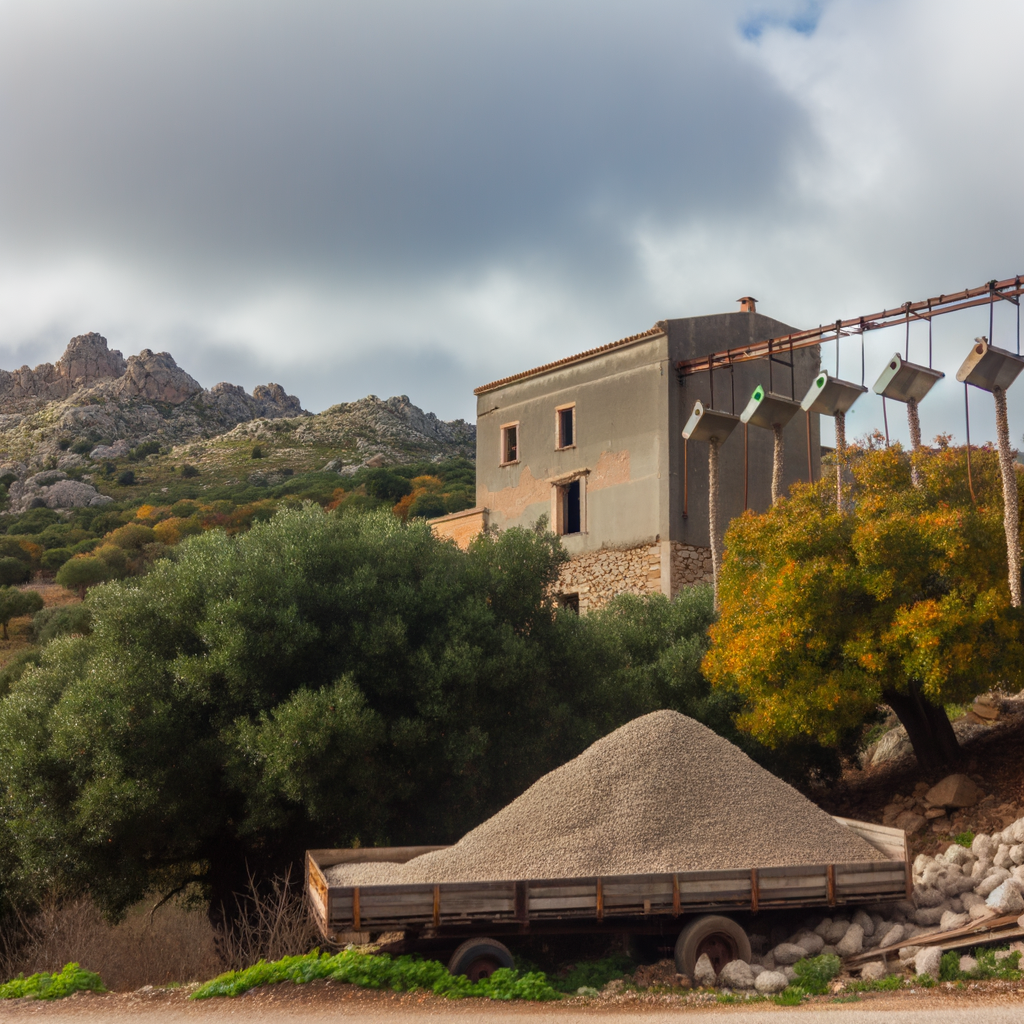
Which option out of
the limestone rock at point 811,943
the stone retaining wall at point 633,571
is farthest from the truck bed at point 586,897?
the stone retaining wall at point 633,571

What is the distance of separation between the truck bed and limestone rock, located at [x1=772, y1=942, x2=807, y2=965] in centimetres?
49

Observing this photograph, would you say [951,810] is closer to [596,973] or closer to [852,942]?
[852,942]

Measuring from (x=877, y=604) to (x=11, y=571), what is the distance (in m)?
54.8

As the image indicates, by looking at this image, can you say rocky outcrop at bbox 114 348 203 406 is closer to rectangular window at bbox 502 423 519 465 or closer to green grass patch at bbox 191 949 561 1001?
rectangular window at bbox 502 423 519 465

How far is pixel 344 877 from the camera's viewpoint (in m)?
10.4

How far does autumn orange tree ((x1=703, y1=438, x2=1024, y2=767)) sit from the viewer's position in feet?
45.0

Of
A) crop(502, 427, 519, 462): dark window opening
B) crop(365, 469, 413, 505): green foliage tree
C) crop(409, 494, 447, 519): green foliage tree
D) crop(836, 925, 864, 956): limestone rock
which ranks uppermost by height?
crop(365, 469, 413, 505): green foliage tree

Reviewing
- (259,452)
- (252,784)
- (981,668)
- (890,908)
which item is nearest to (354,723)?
(252,784)

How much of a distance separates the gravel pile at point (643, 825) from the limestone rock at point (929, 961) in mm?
1391

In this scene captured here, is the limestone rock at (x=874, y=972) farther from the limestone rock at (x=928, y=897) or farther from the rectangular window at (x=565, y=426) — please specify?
the rectangular window at (x=565, y=426)

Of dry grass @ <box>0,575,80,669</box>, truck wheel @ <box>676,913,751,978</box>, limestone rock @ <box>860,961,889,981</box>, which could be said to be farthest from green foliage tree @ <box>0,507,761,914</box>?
dry grass @ <box>0,575,80,669</box>

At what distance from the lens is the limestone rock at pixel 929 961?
30.8 ft

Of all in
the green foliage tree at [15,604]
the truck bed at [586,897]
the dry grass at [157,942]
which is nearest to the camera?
the truck bed at [586,897]

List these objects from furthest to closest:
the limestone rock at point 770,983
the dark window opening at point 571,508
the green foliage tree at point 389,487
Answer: the green foliage tree at point 389,487
the dark window opening at point 571,508
the limestone rock at point 770,983
